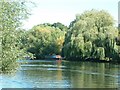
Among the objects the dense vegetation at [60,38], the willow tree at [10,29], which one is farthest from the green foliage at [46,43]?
the willow tree at [10,29]

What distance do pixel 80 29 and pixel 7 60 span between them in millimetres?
40726

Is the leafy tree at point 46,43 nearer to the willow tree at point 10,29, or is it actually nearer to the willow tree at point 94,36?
the willow tree at point 94,36

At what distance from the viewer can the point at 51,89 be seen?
891 inches

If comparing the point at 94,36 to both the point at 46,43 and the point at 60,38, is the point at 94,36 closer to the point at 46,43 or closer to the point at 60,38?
the point at 60,38

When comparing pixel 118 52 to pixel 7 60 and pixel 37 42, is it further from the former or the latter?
pixel 7 60

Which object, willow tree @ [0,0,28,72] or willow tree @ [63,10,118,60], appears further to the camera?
willow tree @ [63,10,118,60]

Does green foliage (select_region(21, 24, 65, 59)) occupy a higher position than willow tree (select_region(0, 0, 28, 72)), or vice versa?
green foliage (select_region(21, 24, 65, 59))

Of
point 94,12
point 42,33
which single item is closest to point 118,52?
point 94,12

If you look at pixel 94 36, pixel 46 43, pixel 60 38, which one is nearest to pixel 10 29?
pixel 94 36

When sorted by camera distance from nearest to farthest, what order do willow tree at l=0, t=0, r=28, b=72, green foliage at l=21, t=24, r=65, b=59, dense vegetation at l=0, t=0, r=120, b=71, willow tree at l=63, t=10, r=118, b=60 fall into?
willow tree at l=0, t=0, r=28, b=72 → dense vegetation at l=0, t=0, r=120, b=71 → willow tree at l=63, t=10, r=118, b=60 → green foliage at l=21, t=24, r=65, b=59

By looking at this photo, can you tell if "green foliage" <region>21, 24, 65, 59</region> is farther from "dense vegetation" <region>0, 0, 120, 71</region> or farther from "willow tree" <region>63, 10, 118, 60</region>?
"willow tree" <region>63, 10, 118, 60</region>

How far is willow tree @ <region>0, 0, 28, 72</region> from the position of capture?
35.1 feet

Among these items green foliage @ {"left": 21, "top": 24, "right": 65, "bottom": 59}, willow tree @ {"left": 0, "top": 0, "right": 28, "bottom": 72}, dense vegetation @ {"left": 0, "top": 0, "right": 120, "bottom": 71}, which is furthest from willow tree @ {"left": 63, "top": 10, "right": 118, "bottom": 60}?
willow tree @ {"left": 0, "top": 0, "right": 28, "bottom": 72}

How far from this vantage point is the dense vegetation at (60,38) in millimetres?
11070
